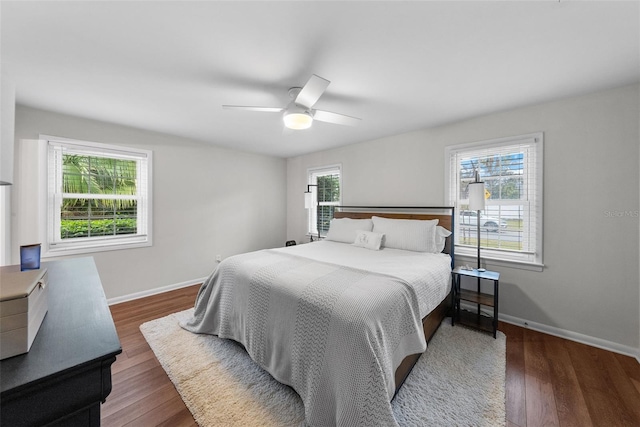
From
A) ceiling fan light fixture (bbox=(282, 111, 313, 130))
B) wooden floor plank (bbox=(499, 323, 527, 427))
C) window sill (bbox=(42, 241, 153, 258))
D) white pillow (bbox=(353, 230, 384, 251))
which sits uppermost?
ceiling fan light fixture (bbox=(282, 111, 313, 130))

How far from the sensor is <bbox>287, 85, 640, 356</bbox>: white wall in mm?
2193

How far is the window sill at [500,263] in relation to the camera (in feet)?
8.63

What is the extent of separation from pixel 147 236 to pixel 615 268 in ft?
17.4

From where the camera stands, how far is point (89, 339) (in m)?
0.77

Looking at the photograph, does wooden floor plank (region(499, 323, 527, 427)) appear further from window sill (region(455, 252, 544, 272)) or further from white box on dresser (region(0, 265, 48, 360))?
white box on dresser (region(0, 265, 48, 360))

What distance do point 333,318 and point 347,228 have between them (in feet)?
7.53

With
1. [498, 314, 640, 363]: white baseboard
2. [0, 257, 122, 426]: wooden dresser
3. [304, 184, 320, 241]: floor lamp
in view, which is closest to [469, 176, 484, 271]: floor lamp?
[498, 314, 640, 363]: white baseboard

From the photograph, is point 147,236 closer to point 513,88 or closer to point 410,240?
point 410,240

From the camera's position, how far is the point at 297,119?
221 cm

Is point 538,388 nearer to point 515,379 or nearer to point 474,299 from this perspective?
point 515,379

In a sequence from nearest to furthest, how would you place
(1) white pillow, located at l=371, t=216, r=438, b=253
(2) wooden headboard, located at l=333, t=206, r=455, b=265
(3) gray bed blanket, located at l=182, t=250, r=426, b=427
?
(3) gray bed blanket, located at l=182, t=250, r=426, b=427 < (1) white pillow, located at l=371, t=216, r=438, b=253 < (2) wooden headboard, located at l=333, t=206, r=455, b=265

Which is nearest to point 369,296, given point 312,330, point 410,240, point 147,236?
point 312,330

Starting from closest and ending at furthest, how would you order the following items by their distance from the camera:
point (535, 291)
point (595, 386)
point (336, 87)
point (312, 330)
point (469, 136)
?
1. point (312, 330)
2. point (595, 386)
3. point (336, 87)
4. point (535, 291)
5. point (469, 136)

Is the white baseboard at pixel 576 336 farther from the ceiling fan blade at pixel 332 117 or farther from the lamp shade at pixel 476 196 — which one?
the ceiling fan blade at pixel 332 117
